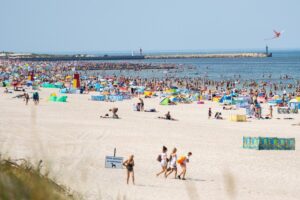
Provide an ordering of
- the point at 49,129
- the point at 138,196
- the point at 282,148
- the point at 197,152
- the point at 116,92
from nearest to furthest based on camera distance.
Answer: the point at 138,196
the point at 197,152
the point at 282,148
the point at 49,129
the point at 116,92

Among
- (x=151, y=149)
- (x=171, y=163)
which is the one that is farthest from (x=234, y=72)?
(x=171, y=163)

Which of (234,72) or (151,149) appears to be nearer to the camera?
(151,149)

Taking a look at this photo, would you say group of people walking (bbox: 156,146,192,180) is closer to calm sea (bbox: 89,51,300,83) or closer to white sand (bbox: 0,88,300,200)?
white sand (bbox: 0,88,300,200)

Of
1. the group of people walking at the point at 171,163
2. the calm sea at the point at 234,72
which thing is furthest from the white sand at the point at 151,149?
the calm sea at the point at 234,72

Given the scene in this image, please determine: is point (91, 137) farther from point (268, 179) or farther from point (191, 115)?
point (191, 115)

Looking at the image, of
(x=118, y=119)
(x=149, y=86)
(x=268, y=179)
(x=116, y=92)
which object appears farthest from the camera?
(x=149, y=86)

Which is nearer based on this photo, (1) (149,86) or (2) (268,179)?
(2) (268,179)

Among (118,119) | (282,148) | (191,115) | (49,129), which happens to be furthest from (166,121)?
(282,148)

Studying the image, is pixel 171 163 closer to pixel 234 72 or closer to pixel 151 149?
pixel 151 149

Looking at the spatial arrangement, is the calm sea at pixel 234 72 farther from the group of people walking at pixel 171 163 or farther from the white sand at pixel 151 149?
the group of people walking at pixel 171 163

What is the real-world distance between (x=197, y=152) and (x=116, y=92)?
26113 mm

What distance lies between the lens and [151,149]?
1739cm

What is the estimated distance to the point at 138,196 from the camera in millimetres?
10961

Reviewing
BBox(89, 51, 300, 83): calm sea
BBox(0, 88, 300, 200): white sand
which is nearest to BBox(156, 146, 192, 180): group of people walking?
BBox(0, 88, 300, 200): white sand
